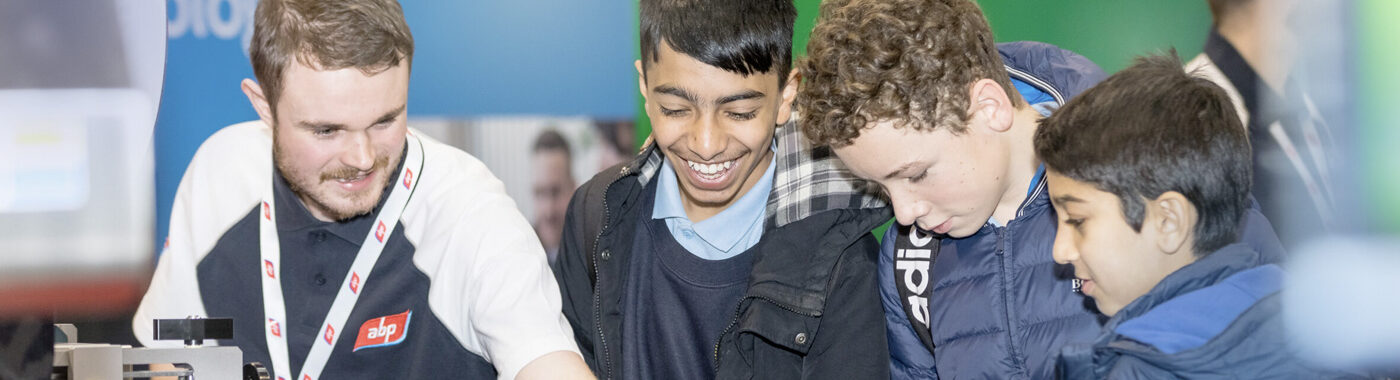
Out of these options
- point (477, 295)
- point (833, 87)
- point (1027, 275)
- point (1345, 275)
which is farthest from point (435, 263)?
point (1345, 275)

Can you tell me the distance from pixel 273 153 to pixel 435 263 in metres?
0.38

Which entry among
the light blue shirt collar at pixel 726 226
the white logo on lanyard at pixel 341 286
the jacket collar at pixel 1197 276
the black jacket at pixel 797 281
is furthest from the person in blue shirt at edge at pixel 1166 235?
the white logo on lanyard at pixel 341 286

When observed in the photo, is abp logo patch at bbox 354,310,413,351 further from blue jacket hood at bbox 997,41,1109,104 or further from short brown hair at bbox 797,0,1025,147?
blue jacket hood at bbox 997,41,1109,104

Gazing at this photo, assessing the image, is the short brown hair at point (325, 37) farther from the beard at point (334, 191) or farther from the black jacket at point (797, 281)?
the black jacket at point (797, 281)

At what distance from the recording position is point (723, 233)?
7.20 ft

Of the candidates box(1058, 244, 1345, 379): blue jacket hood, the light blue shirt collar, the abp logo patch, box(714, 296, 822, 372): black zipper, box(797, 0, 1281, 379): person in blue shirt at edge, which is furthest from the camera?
the light blue shirt collar

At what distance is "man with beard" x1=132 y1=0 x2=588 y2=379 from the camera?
6.69 feet

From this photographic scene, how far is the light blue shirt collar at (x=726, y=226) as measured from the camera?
2.19 metres

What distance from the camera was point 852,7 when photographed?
190 cm

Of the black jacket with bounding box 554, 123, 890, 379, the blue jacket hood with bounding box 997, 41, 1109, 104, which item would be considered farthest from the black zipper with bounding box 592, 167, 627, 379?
the blue jacket hood with bounding box 997, 41, 1109, 104

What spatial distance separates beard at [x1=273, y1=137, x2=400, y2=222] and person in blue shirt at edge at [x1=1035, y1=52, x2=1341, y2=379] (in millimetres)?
1204

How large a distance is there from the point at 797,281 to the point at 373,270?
2.56 ft

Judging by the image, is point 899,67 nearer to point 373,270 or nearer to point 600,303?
point 600,303

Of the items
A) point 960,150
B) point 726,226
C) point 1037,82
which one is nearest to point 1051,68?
point 1037,82
